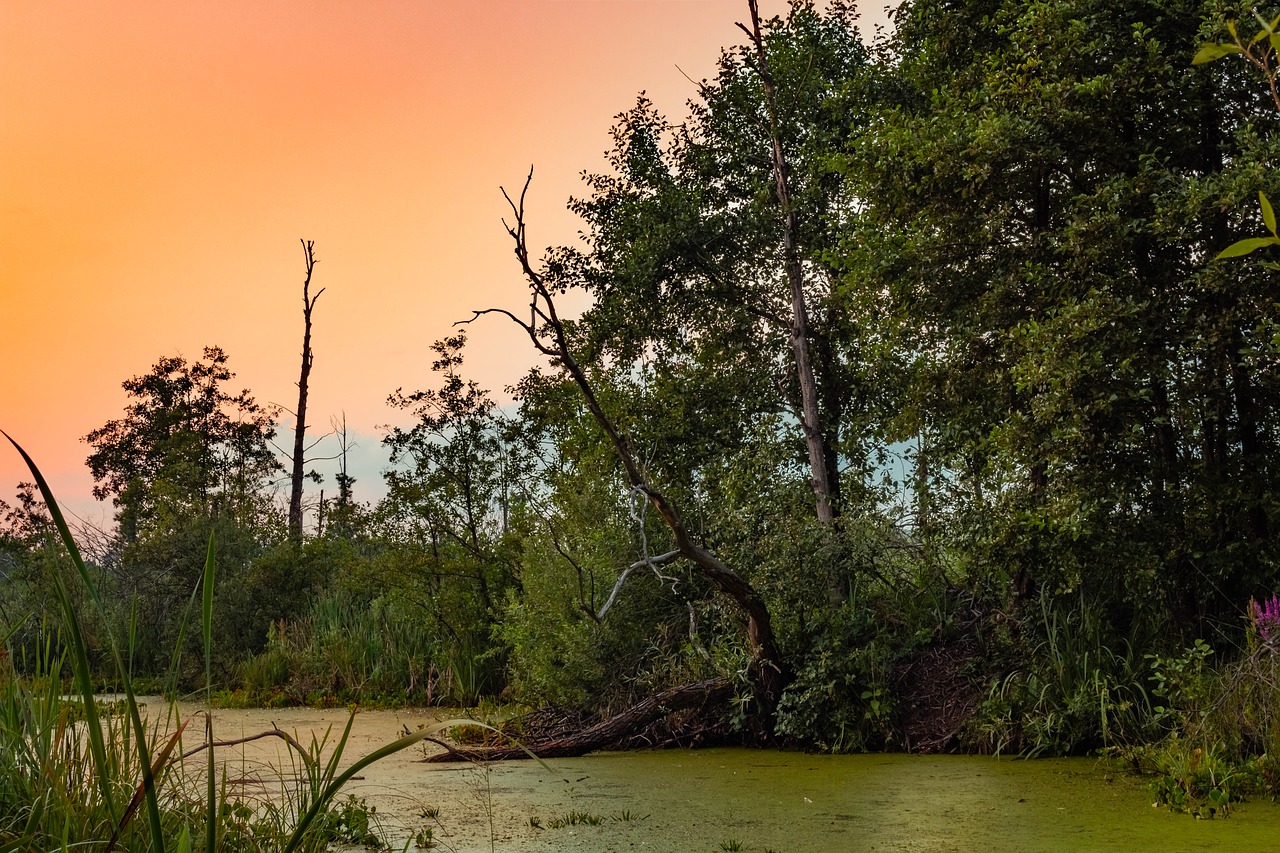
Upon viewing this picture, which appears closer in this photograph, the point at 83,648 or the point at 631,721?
the point at 83,648

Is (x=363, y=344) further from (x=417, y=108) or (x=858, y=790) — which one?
(x=858, y=790)

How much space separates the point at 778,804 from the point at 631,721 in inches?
86.3

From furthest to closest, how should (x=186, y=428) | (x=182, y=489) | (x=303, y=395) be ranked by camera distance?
1. (x=186, y=428)
2. (x=303, y=395)
3. (x=182, y=489)

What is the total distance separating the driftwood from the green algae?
15.0 inches

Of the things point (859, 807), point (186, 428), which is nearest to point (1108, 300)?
point (859, 807)

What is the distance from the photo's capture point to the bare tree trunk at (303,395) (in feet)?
68.9

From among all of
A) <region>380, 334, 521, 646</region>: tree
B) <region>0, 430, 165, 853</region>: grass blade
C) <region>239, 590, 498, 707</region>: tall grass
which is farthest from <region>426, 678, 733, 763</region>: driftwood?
<region>0, 430, 165, 853</region>: grass blade

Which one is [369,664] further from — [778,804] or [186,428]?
[186,428]

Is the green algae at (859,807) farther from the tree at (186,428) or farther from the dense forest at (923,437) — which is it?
the tree at (186,428)

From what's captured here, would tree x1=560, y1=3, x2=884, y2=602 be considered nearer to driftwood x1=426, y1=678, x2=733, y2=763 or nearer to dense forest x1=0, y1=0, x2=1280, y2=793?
dense forest x1=0, y1=0, x2=1280, y2=793

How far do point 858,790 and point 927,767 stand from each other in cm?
91

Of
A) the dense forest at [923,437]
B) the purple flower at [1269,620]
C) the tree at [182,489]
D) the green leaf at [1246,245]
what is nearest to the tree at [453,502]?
the dense forest at [923,437]

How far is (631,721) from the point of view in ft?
24.0

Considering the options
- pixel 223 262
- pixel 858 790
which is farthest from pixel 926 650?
pixel 223 262
